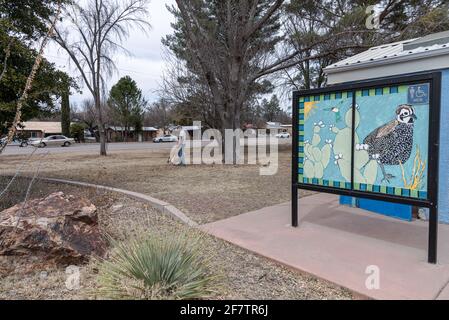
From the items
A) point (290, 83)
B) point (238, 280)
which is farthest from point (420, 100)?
point (290, 83)

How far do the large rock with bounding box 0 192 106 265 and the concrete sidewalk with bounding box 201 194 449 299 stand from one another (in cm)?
165

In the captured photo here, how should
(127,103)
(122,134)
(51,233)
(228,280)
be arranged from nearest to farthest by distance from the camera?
(228,280) < (51,233) < (127,103) < (122,134)

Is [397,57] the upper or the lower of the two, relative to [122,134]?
upper

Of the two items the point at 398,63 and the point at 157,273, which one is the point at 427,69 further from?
the point at 157,273

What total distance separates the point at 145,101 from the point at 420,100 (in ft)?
171

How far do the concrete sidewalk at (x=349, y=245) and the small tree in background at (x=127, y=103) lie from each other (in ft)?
154

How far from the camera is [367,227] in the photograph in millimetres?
4602

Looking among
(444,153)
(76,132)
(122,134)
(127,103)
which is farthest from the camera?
(122,134)

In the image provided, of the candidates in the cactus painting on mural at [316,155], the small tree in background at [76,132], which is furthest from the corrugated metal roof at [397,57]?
the small tree in background at [76,132]

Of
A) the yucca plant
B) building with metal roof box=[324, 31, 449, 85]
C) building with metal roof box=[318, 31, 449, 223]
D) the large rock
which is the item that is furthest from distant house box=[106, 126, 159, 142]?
the yucca plant

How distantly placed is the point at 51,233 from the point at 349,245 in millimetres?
3481

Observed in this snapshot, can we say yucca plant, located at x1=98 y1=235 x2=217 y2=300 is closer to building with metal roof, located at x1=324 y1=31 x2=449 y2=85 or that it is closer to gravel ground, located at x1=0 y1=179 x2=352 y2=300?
gravel ground, located at x1=0 y1=179 x2=352 y2=300

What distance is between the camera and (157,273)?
2.65 m

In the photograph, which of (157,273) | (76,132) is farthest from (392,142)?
(76,132)
